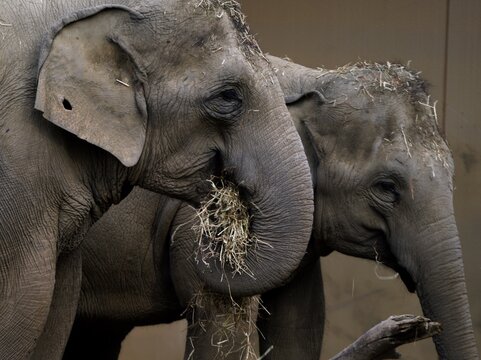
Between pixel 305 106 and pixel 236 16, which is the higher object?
pixel 305 106

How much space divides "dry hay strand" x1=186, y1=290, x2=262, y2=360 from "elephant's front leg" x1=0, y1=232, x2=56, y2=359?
Answer: 0.78 metres

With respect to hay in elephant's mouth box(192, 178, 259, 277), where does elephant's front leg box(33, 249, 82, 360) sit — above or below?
below

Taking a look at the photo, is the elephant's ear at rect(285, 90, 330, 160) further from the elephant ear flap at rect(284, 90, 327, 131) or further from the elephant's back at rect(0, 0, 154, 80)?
the elephant's back at rect(0, 0, 154, 80)

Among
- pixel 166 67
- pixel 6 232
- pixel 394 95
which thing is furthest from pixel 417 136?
pixel 6 232

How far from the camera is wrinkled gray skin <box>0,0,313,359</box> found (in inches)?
222

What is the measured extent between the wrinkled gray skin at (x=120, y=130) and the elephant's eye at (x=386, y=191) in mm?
1405

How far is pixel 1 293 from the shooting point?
5680 mm

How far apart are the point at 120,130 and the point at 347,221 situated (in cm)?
188

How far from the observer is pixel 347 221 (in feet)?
24.2

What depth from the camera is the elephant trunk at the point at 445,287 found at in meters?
6.92

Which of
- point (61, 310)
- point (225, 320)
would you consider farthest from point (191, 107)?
point (225, 320)

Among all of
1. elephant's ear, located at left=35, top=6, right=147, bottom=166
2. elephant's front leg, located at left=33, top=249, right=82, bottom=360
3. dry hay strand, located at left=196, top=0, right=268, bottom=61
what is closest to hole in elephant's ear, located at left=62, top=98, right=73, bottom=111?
elephant's ear, located at left=35, top=6, right=147, bottom=166

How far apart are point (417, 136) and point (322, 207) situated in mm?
545

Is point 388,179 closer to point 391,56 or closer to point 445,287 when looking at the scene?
point 445,287
